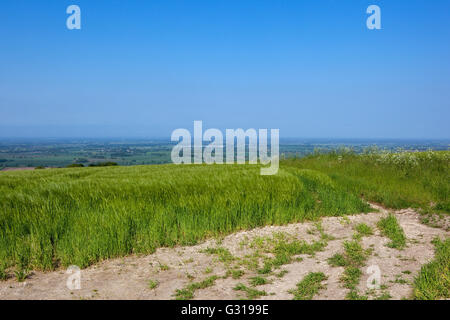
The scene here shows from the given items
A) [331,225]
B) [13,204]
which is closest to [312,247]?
[331,225]

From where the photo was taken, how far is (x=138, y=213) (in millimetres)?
7734

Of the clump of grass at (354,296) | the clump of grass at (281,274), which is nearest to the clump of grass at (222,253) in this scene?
the clump of grass at (281,274)

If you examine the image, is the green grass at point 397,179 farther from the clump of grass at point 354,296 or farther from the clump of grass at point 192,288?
the clump of grass at point 192,288

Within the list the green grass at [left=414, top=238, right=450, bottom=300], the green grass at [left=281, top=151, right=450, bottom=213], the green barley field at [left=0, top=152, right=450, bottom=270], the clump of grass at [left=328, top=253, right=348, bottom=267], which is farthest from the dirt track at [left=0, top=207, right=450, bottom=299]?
the green grass at [left=281, top=151, right=450, bottom=213]

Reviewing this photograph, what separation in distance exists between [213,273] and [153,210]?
2755 mm

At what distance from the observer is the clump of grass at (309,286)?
457 centimetres

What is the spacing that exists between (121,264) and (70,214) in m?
2.24

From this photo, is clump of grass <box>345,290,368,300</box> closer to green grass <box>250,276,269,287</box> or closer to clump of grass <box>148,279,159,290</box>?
green grass <box>250,276,269,287</box>

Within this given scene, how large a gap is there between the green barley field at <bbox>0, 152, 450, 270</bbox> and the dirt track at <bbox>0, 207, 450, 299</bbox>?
0.40m

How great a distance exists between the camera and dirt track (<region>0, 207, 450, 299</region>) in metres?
4.86

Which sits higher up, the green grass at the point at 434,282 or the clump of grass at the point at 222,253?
the green grass at the point at 434,282

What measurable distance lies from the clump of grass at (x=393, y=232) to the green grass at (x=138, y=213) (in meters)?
1.53

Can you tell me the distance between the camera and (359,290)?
15.2 ft
